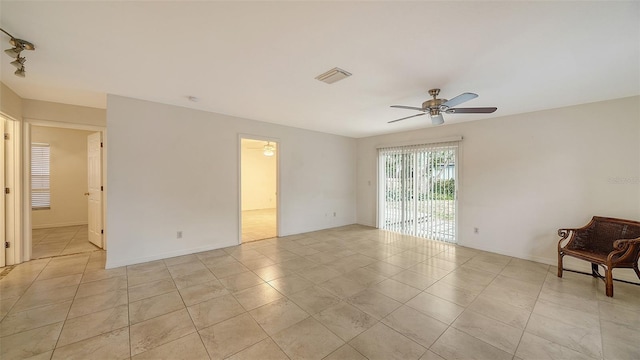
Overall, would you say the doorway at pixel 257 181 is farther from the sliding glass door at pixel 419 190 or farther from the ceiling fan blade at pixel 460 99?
the ceiling fan blade at pixel 460 99

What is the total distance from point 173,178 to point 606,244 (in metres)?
6.47

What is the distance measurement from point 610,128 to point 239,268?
5731 millimetres

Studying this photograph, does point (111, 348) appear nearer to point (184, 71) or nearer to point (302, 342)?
point (302, 342)

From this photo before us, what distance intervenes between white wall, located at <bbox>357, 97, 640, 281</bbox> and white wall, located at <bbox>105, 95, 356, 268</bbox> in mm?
3888

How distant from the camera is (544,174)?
149 inches

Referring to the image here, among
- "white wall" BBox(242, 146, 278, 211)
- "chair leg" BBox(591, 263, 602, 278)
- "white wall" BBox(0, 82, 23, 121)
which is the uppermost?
"white wall" BBox(0, 82, 23, 121)

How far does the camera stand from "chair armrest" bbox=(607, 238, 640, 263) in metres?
2.66

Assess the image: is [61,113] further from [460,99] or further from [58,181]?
[460,99]

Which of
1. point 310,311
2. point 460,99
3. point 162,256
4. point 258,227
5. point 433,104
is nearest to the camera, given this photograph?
point 310,311

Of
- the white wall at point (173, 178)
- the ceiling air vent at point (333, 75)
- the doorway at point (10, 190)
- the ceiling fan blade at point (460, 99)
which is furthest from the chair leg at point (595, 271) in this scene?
the doorway at point (10, 190)

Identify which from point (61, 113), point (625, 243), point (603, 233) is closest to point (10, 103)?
point (61, 113)

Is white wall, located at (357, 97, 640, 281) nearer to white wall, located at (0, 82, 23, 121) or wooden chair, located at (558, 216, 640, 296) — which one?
wooden chair, located at (558, 216, 640, 296)

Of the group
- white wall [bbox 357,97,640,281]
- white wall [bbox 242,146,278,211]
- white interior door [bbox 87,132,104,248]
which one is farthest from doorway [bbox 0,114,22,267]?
white wall [bbox 357,97,640,281]

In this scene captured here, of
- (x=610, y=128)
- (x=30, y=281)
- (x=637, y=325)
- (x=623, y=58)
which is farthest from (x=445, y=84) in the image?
(x=30, y=281)
